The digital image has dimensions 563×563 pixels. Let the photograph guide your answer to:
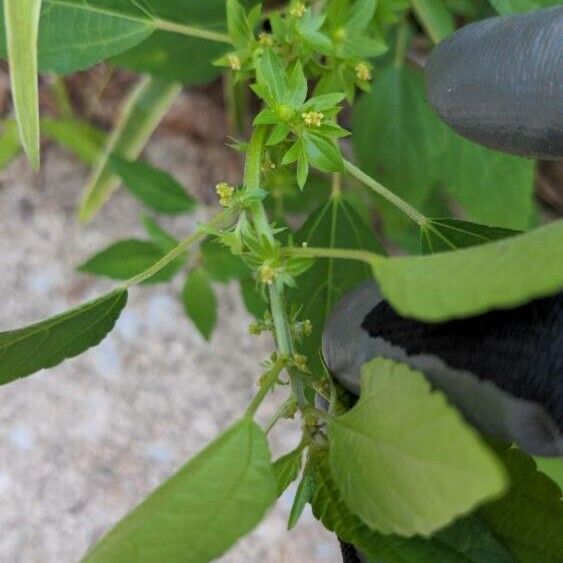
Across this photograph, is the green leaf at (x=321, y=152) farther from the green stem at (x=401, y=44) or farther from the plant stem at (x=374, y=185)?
the green stem at (x=401, y=44)

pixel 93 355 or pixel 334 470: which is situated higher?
pixel 334 470

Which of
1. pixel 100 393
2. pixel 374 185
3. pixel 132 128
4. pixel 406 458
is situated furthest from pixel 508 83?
pixel 100 393

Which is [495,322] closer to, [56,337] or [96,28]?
[56,337]

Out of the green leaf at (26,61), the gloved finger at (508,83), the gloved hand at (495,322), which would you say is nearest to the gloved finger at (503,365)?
the gloved hand at (495,322)

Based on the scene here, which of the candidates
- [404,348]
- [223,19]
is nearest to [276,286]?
[404,348]

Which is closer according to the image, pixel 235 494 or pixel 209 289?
pixel 235 494

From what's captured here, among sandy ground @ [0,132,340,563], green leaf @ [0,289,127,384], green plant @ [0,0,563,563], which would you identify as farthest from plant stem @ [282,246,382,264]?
sandy ground @ [0,132,340,563]

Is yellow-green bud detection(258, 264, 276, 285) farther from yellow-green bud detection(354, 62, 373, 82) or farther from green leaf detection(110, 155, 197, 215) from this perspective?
green leaf detection(110, 155, 197, 215)

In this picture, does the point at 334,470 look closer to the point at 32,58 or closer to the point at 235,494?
the point at 235,494
